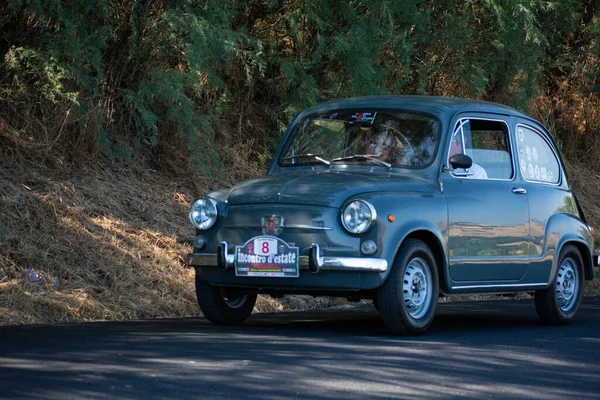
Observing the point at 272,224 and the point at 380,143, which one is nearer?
the point at 272,224

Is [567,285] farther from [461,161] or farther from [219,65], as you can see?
[219,65]

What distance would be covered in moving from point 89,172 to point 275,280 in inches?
204

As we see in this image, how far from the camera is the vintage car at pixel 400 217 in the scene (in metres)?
8.60

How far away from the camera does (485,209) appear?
31.9 ft

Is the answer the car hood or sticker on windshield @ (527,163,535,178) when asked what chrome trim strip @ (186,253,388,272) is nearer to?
the car hood

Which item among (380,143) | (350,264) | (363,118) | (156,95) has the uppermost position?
(156,95)

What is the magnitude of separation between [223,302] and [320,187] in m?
1.37

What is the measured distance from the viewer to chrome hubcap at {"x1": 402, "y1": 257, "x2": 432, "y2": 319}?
8812 mm

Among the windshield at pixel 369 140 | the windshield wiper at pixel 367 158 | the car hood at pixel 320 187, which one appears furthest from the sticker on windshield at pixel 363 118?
the car hood at pixel 320 187

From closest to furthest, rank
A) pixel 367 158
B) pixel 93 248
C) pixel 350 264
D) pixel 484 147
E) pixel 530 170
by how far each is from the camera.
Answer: pixel 350 264 < pixel 367 158 < pixel 484 147 < pixel 530 170 < pixel 93 248

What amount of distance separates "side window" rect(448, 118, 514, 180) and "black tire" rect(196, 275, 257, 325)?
1981mm

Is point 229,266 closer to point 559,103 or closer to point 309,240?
point 309,240

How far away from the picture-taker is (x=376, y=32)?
14.9m

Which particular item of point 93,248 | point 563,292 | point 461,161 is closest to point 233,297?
point 461,161
